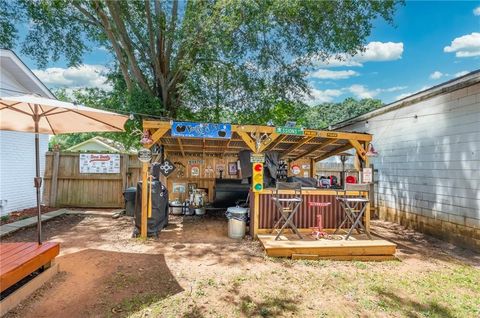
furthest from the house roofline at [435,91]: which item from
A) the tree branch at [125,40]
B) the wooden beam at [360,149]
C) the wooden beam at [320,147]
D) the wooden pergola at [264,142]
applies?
the tree branch at [125,40]

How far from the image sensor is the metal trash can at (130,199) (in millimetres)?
7590

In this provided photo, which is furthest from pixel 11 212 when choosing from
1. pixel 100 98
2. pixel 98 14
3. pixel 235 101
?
pixel 235 101

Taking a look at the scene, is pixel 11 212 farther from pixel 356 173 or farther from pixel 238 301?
pixel 356 173

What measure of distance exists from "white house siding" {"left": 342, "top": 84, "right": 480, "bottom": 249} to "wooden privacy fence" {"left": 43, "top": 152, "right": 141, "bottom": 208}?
27.5ft

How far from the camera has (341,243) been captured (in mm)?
5242

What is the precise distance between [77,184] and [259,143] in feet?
21.3

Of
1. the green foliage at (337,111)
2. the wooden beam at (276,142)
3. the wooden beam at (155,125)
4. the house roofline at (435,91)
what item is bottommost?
the wooden beam at (276,142)

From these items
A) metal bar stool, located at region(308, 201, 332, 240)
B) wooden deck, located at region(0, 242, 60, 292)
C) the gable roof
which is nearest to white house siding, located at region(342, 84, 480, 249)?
metal bar stool, located at region(308, 201, 332, 240)

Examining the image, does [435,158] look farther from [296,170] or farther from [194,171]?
[194,171]

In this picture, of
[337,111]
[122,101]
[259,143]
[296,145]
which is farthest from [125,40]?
[337,111]

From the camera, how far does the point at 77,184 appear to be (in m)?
9.05

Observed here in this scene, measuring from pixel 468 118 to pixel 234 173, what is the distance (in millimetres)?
6391

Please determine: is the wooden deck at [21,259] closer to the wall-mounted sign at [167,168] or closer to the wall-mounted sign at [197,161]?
the wall-mounted sign at [167,168]

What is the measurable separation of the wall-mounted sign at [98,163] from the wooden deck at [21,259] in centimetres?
A: 556
